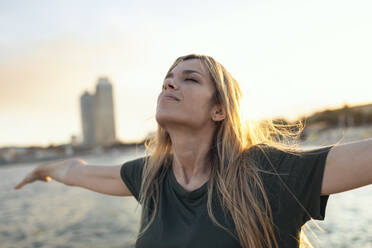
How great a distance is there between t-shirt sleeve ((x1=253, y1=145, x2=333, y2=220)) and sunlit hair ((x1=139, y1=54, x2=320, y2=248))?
0.16 metres

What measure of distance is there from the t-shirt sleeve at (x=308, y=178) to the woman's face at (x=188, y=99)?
2.50 ft

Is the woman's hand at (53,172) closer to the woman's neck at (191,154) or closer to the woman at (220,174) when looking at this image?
the woman at (220,174)

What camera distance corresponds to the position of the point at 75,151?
81062mm

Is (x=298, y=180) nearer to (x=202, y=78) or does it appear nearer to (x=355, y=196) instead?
(x=202, y=78)

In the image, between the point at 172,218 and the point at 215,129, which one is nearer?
the point at 172,218

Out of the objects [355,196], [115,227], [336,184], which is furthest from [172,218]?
[355,196]

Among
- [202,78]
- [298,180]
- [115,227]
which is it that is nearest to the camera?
[298,180]

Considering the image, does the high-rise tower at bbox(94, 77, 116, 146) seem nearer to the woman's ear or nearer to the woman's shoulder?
the woman's ear

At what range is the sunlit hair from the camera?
1.88 m

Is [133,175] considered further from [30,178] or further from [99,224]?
[99,224]

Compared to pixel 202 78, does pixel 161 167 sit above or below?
below

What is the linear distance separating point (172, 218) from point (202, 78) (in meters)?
1.04

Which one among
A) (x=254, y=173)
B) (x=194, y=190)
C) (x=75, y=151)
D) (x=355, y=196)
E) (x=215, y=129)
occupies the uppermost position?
(x=215, y=129)

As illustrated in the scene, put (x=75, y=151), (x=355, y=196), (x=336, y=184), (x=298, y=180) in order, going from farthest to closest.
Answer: (x=75, y=151)
(x=355, y=196)
(x=298, y=180)
(x=336, y=184)
